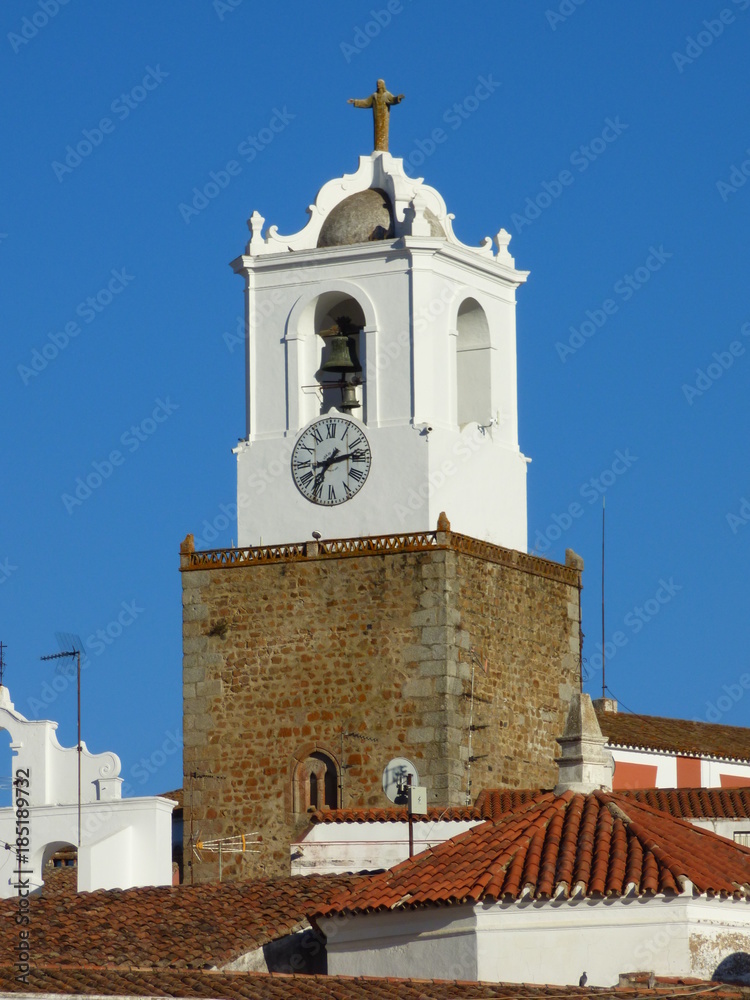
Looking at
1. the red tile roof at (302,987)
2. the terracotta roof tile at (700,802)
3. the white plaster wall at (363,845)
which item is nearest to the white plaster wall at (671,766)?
the terracotta roof tile at (700,802)

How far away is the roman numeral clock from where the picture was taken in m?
46.4

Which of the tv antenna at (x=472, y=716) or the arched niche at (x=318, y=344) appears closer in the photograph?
the tv antenna at (x=472, y=716)

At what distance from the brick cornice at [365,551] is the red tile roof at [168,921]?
7394 mm

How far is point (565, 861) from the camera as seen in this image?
33.8 m

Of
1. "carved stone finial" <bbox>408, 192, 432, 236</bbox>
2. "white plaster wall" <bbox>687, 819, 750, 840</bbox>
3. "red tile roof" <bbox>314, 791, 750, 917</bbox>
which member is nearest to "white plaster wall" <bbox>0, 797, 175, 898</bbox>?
"white plaster wall" <bbox>687, 819, 750, 840</bbox>

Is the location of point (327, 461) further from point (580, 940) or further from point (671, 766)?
point (580, 940)

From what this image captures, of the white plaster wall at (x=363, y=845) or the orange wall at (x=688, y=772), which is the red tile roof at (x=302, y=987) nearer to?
the white plaster wall at (x=363, y=845)

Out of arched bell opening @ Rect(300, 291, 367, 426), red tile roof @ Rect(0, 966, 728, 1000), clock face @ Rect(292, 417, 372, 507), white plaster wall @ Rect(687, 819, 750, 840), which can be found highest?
arched bell opening @ Rect(300, 291, 367, 426)

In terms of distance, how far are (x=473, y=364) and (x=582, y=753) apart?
13.2m

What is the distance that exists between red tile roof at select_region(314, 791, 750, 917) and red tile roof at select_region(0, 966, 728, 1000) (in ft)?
4.65

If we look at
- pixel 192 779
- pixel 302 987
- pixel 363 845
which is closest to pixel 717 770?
pixel 192 779

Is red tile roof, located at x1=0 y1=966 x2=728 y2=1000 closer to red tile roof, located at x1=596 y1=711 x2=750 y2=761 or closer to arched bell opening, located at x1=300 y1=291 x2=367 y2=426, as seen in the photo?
arched bell opening, located at x1=300 y1=291 x2=367 y2=426

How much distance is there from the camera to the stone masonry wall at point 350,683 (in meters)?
45.0

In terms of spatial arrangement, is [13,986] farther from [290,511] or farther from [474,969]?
[290,511]
